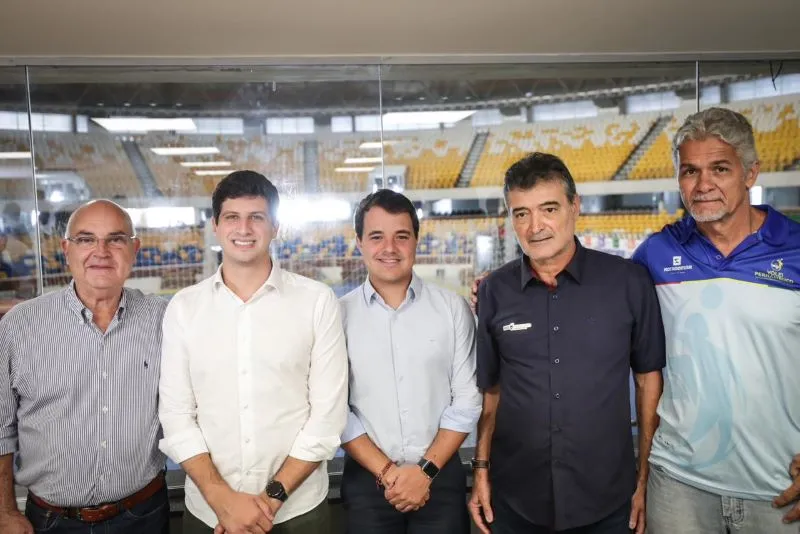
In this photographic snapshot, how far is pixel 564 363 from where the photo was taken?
2.07 m

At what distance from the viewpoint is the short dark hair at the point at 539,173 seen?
6.84 feet

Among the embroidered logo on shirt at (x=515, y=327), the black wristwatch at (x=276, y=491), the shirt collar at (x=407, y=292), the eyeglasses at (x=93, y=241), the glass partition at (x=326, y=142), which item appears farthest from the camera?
the glass partition at (x=326, y=142)

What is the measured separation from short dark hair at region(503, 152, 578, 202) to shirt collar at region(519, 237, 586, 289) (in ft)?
0.67

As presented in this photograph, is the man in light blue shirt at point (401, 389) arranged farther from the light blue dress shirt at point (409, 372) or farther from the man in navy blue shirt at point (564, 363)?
the man in navy blue shirt at point (564, 363)

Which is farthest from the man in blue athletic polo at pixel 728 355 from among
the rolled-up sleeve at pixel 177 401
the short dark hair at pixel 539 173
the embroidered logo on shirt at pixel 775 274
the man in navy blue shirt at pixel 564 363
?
the rolled-up sleeve at pixel 177 401

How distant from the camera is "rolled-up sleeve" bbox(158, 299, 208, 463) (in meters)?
2.06

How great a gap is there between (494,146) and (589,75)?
248 cm

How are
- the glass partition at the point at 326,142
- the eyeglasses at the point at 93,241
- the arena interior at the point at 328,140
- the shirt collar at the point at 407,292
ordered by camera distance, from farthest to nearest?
1. the glass partition at the point at 326,142
2. the arena interior at the point at 328,140
3. the shirt collar at the point at 407,292
4. the eyeglasses at the point at 93,241

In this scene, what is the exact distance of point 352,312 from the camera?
2.37m

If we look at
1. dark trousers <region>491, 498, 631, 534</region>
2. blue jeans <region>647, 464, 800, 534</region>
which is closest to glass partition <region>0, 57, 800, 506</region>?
blue jeans <region>647, 464, 800, 534</region>

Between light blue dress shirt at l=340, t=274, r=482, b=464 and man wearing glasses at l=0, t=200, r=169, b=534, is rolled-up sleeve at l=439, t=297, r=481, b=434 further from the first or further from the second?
man wearing glasses at l=0, t=200, r=169, b=534

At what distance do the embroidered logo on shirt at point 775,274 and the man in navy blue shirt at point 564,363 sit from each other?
37 centimetres

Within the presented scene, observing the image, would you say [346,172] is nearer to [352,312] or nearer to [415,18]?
[415,18]

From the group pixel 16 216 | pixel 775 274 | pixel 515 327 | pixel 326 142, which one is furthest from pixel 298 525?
pixel 326 142
